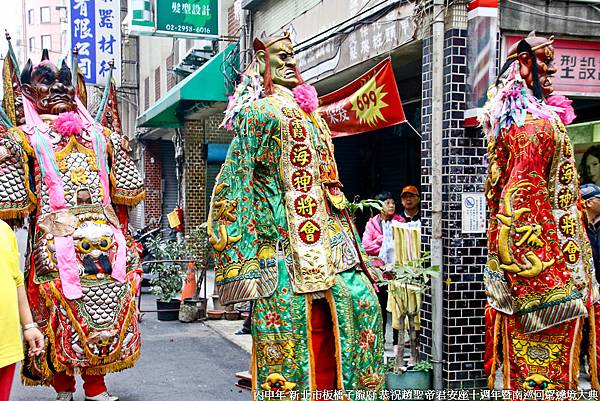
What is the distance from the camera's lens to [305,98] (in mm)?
3924

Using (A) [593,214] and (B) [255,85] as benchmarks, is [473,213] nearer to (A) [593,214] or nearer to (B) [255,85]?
(A) [593,214]

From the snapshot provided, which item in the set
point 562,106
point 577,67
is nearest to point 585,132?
point 577,67

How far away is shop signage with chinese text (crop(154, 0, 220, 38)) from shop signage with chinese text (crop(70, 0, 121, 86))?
3.32 metres

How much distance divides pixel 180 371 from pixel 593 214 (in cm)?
397

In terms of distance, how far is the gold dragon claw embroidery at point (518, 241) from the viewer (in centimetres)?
380

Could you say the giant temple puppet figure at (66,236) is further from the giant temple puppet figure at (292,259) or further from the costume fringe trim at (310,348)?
the costume fringe trim at (310,348)

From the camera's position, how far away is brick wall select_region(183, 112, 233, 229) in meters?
14.3

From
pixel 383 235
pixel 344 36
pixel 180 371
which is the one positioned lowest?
pixel 180 371

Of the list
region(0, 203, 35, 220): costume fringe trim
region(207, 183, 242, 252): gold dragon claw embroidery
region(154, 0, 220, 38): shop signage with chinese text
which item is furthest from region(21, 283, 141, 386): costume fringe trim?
region(154, 0, 220, 38): shop signage with chinese text

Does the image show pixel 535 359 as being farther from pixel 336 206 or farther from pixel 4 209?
pixel 4 209

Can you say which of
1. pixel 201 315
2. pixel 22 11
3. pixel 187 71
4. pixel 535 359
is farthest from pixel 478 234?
pixel 22 11

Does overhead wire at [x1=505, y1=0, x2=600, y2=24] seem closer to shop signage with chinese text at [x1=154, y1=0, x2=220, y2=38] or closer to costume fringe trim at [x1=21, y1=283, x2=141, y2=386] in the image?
costume fringe trim at [x1=21, y1=283, x2=141, y2=386]

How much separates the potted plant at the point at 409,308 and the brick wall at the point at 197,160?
8675 mm

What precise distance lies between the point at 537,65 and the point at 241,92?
68.1 inches
